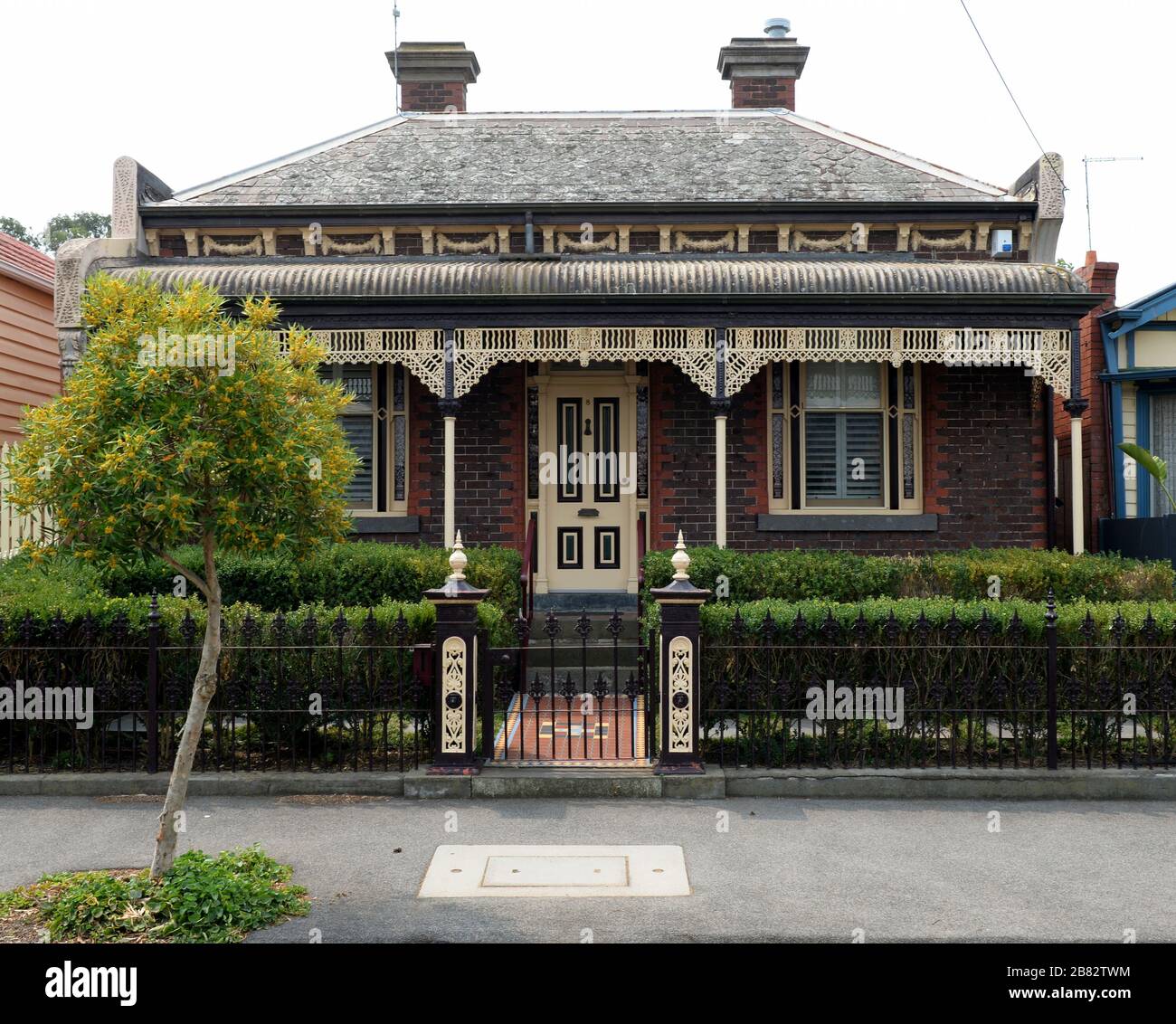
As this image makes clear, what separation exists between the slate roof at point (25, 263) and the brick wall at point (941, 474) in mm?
10649

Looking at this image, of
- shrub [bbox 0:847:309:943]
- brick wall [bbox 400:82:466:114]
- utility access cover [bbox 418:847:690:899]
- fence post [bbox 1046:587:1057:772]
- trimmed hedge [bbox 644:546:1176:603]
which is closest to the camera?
shrub [bbox 0:847:309:943]

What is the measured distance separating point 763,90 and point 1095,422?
23.9 ft

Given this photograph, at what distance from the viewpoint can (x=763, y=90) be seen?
17828 millimetres

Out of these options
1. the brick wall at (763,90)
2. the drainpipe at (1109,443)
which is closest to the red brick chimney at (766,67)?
the brick wall at (763,90)

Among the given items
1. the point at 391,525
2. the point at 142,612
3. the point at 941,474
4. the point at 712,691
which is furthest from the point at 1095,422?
the point at 142,612

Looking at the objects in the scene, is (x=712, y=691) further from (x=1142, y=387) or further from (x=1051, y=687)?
(x=1142, y=387)

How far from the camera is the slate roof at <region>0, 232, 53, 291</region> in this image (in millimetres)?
17375

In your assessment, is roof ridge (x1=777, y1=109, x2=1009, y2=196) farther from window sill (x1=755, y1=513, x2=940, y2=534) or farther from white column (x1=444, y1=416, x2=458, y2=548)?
white column (x1=444, y1=416, x2=458, y2=548)

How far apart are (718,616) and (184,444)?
4270 mm

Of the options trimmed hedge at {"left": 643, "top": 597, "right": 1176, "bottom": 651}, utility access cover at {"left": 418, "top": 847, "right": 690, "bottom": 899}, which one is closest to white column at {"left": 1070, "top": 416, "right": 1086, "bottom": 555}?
trimmed hedge at {"left": 643, "top": 597, "right": 1176, "bottom": 651}

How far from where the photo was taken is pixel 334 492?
641 cm

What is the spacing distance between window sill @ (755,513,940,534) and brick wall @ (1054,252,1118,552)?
290 cm

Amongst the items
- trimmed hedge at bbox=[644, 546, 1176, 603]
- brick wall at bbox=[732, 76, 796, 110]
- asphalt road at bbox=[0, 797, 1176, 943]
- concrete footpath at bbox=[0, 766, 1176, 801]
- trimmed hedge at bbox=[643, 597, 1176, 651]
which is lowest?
asphalt road at bbox=[0, 797, 1176, 943]
